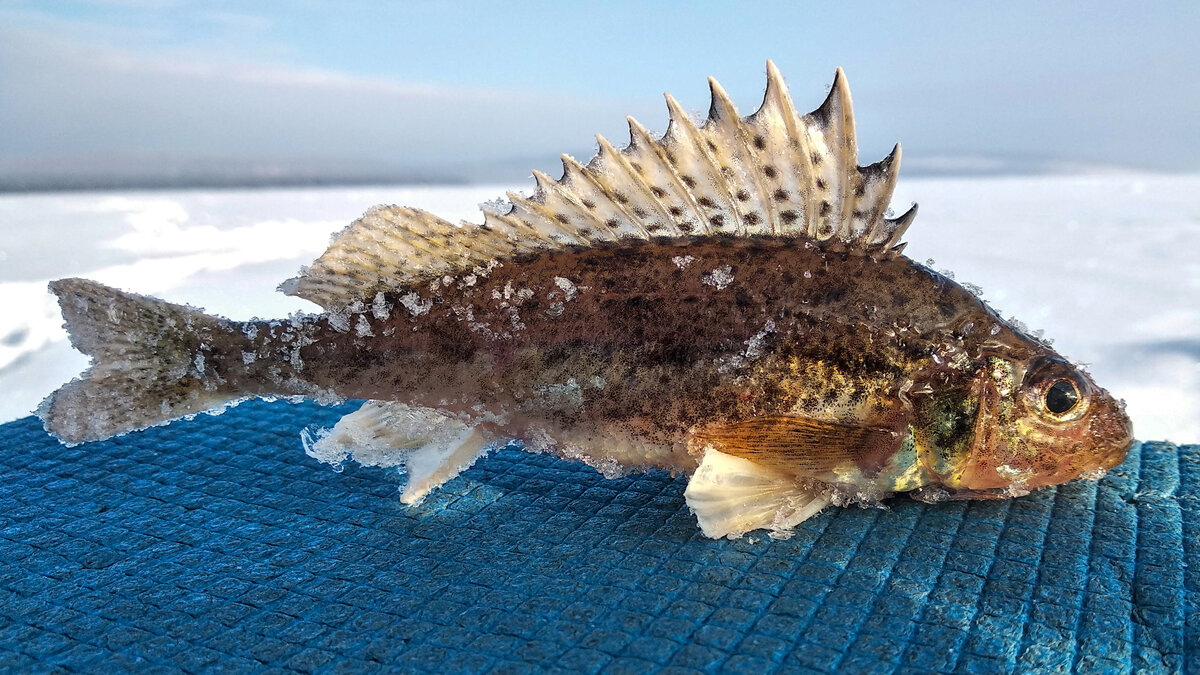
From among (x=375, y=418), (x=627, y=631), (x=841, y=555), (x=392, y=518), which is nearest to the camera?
(x=627, y=631)

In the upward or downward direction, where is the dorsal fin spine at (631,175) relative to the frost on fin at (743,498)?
upward

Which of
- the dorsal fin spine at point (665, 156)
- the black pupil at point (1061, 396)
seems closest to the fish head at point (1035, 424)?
the black pupil at point (1061, 396)

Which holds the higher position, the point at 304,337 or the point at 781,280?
the point at 781,280

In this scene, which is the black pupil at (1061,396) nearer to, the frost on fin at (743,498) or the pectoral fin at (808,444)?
the pectoral fin at (808,444)

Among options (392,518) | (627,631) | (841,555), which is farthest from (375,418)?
(841,555)

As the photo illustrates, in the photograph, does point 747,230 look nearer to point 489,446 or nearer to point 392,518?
point 489,446

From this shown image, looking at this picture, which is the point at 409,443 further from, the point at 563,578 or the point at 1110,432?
the point at 1110,432
